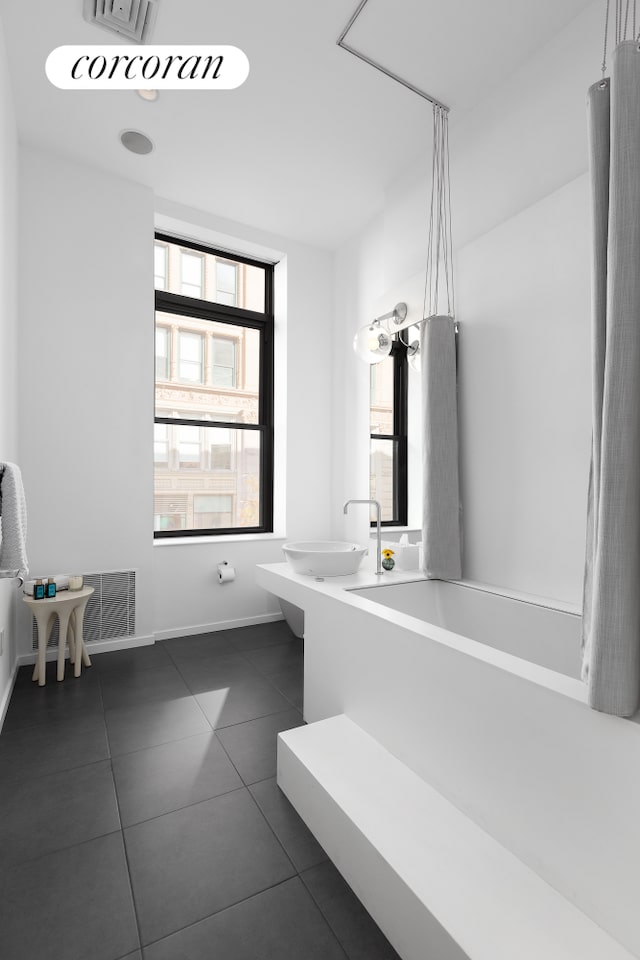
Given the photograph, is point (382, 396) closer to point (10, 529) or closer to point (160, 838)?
point (10, 529)

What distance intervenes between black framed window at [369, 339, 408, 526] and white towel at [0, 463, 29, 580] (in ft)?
6.10

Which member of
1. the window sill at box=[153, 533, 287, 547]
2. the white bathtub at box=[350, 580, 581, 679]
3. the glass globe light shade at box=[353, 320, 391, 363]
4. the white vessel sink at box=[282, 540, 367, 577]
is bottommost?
the white bathtub at box=[350, 580, 581, 679]

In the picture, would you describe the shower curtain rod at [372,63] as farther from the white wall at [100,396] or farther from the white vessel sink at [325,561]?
the white vessel sink at [325,561]

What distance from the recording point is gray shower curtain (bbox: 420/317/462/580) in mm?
2182

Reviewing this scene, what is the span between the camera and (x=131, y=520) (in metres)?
2.89

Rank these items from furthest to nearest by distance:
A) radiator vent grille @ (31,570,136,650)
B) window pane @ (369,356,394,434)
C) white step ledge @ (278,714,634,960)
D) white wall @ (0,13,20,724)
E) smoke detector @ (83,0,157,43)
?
window pane @ (369,356,394,434) → radiator vent grille @ (31,570,136,650) → white wall @ (0,13,20,724) → smoke detector @ (83,0,157,43) → white step ledge @ (278,714,634,960)

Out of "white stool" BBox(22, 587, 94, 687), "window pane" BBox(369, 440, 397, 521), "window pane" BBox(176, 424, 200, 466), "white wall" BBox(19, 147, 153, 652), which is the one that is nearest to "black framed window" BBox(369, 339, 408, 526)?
"window pane" BBox(369, 440, 397, 521)

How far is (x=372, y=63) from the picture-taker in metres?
2.04

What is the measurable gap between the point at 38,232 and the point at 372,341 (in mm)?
2015

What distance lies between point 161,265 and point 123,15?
1576 mm

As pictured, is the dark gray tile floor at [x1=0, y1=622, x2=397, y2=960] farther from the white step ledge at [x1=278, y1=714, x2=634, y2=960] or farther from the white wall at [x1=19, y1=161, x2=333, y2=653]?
the white wall at [x1=19, y1=161, x2=333, y2=653]

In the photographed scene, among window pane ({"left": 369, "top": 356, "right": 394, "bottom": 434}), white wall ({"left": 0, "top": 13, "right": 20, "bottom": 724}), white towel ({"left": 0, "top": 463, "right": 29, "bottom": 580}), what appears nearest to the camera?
white towel ({"left": 0, "top": 463, "right": 29, "bottom": 580})

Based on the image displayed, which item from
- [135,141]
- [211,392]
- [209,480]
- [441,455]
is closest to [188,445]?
[209,480]

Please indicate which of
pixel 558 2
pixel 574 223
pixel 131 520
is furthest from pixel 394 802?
pixel 558 2
